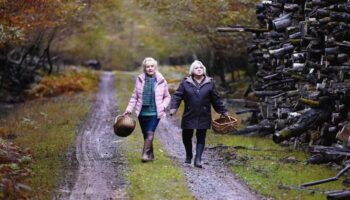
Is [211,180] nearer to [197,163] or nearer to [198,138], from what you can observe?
[197,163]

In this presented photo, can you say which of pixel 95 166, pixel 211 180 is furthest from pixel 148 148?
pixel 211 180

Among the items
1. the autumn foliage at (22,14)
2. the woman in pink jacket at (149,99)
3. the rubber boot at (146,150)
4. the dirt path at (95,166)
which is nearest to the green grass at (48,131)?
the dirt path at (95,166)

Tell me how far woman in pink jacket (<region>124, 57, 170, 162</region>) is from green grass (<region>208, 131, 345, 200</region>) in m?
2.05

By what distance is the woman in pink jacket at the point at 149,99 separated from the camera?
1298cm

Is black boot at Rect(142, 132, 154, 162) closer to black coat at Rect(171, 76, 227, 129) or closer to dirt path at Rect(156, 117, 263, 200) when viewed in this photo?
dirt path at Rect(156, 117, 263, 200)

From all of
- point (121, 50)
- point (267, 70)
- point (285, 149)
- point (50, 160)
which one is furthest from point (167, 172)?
point (121, 50)

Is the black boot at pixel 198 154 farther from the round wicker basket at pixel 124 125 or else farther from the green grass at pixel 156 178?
the round wicker basket at pixel 124 125

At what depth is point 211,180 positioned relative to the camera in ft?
38.3

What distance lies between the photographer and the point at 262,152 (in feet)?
51.5

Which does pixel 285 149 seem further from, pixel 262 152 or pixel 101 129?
pixel 101 129

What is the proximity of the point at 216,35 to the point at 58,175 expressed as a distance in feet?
67.8

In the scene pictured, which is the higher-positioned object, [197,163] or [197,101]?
[197,101]

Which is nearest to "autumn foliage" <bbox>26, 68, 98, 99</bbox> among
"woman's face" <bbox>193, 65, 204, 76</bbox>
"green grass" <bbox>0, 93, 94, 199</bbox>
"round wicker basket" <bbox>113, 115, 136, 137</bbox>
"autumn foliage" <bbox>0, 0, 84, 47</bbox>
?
"green grass" <bbox>0, 93, 94, 199</bbox>

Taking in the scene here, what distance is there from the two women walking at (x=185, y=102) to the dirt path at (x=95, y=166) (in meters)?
1.14
